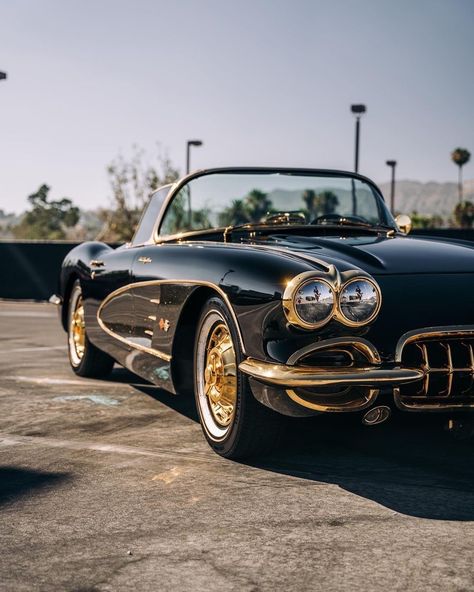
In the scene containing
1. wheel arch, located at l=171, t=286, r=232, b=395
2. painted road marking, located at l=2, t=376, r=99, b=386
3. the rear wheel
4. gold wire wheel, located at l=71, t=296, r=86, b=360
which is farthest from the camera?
gold wire wheel, located at l=71, t=296, r=86, b=360

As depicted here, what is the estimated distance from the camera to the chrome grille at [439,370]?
3.84 m

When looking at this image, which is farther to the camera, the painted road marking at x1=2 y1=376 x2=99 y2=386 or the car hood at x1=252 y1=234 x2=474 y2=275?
the painted road marking at x1=2 y1=376 x2=99 y2=386

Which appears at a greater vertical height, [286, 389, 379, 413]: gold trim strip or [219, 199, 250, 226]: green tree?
[219, 199, 250, 226]: green tree

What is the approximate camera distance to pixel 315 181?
237 inches

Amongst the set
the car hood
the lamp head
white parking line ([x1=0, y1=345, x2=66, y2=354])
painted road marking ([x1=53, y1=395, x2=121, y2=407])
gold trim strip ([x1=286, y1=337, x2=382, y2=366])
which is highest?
the lamp head

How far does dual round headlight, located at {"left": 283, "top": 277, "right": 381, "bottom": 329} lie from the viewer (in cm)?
377

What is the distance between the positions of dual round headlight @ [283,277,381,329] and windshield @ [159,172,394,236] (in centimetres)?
166

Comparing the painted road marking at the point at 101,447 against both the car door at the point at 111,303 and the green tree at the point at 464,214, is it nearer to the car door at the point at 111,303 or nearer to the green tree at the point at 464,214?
the car door at the point at 111,303

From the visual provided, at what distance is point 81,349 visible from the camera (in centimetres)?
717

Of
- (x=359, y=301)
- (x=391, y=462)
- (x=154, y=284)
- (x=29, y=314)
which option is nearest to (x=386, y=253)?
(x=359, y=301)

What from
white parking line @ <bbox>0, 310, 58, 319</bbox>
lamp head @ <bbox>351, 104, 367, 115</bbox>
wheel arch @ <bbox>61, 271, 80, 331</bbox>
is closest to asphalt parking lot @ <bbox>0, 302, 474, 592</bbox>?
wheel arch @ <bbox>61, 271, 80, 331</bbox>

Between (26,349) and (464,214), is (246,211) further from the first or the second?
(464,214)

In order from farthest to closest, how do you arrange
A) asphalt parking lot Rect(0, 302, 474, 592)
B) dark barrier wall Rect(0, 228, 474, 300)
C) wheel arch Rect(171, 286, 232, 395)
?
dark barrier wall Rect(0, 228, 474, 300), wheel arch Rect(171, 286, 232, 395), asphalt parking lot Rect(0, 302, 474, 592)

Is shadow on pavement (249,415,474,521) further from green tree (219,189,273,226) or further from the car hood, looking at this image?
green tree (219,189,273,226)
